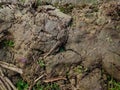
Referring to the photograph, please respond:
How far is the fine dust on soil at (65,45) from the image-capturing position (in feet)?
16.7

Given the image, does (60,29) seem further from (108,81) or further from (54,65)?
(108,81)

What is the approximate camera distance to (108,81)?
5062 millimetres

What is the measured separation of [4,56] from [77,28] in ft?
4.34

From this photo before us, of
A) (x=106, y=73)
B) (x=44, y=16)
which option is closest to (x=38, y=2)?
(x=44, y=16)

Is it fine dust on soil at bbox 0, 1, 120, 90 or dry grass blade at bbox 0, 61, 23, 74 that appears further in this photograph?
dry grass blade at bbox 0, 61, 23, 74

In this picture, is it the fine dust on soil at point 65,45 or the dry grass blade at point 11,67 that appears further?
the dry grass blade at point 11,67

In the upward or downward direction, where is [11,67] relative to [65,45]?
downward

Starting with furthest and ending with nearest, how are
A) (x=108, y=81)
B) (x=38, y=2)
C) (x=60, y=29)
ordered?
(x=38, y=2) → (x=60, y=29) → (x=108, y=81)

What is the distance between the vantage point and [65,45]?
5348 mm

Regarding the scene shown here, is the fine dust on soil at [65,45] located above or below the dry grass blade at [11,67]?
above

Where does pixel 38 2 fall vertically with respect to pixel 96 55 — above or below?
above

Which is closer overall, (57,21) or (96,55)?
(96,55)

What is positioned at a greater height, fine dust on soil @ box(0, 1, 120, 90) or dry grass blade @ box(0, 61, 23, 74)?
fine dust on soil @ box(0, 1, 120, 90)

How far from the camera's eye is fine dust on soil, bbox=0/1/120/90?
5094 mm
